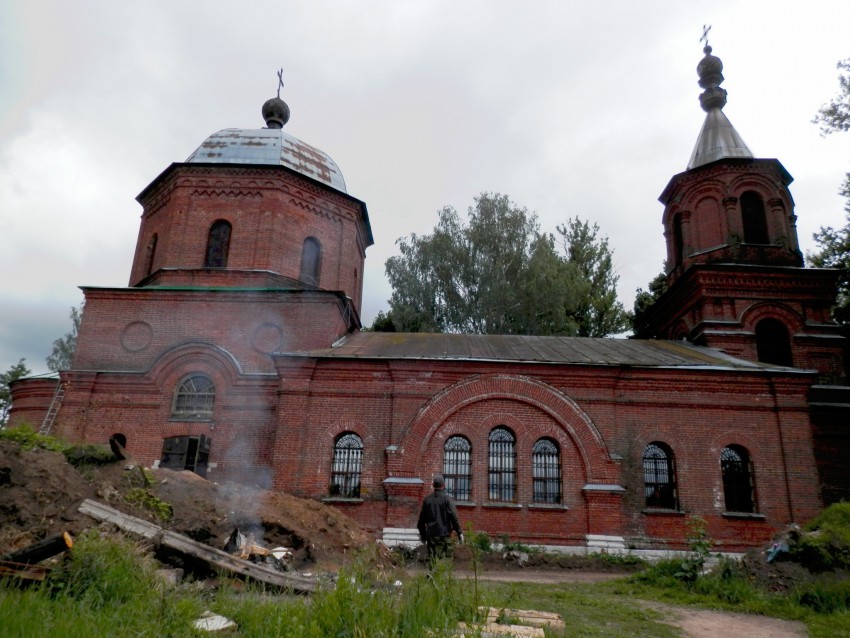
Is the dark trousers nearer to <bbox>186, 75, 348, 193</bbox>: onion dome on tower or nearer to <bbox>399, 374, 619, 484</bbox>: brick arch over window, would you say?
<bbox>399, 374, 619, 484</bbox>: brick arch over window

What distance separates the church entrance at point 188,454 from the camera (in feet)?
45.3

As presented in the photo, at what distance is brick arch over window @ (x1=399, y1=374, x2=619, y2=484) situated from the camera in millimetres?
13523

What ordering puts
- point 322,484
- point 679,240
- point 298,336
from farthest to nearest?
point 679,240
point 298,336
point 322,484

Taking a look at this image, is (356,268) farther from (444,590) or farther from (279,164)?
(444,590)

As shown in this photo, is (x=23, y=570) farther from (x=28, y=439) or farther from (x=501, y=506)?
(x=501, y=506)

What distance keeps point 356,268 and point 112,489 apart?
1245 centimetres

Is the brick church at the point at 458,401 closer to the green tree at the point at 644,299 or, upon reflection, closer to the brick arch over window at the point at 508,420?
the brick arch over window at the point at 508,420

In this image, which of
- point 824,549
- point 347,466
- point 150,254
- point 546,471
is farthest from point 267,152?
point 824,549

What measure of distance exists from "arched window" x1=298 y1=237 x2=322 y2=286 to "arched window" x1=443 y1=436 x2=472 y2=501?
6.94 m

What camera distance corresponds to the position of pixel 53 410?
14.7m

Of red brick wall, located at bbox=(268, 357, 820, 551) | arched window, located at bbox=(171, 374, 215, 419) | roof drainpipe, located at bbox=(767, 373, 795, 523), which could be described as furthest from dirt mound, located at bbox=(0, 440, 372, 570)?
roof drainpipe, located at bbox=(767, 373, 795, 523)

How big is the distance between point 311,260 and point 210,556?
12.2 metres

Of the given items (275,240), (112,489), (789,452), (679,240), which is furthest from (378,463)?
(679,240)

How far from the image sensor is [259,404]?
14.5 m
